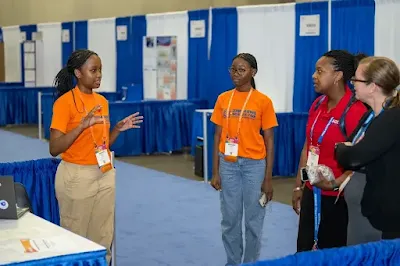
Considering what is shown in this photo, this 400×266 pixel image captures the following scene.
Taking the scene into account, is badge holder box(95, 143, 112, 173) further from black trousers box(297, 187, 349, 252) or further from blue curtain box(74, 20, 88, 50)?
blue curtain box(74, 20, 88, 50)

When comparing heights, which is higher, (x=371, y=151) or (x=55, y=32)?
(x=55, y=32)

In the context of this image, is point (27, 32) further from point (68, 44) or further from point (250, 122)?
point (250, 122)

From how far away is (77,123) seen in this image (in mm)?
3641

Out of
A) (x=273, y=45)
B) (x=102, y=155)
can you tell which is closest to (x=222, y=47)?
(x=273, y=45)

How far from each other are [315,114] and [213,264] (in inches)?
67.1

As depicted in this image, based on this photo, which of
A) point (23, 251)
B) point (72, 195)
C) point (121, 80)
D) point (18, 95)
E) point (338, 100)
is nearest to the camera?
point (23, 251)

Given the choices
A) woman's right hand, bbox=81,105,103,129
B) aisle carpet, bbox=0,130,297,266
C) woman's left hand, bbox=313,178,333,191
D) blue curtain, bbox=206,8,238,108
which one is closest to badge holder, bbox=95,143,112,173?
woman's right hand, bbox=81,105,103,129

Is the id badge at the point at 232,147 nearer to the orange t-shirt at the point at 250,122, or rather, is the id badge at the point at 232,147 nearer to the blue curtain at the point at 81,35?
the orange t-shirt at the point at 250,122

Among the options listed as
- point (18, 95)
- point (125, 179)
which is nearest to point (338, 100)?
point (125, 179)

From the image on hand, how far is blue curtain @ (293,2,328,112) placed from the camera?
26.9 feet

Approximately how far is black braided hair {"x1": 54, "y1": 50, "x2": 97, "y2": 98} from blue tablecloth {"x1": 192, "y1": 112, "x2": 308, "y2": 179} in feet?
14.7

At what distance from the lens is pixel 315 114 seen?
11.5ft

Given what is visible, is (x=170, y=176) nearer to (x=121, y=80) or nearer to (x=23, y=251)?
(x=121, y=80)

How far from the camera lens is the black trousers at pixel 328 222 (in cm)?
345
